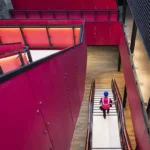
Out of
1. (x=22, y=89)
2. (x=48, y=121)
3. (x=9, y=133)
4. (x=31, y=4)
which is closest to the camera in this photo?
(x=9, y=133)

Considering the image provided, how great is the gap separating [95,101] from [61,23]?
4398mm

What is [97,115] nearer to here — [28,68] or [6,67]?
[6,67]

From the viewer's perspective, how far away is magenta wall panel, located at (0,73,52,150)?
6.74 feet

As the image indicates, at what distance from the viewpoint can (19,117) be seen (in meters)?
2.36

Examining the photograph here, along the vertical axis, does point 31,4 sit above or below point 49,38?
above

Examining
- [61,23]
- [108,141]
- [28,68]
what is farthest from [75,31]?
[28,68]

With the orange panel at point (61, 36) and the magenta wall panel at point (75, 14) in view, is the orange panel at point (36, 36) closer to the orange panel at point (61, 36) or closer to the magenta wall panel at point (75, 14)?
the orange panel at point (61, 36)

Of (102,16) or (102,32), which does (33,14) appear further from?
(102,32)

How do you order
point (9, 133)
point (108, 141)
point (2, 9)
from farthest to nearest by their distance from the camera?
point (2, 9), point (108, 141), point (9, 133)

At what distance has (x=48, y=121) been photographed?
3.45 metres

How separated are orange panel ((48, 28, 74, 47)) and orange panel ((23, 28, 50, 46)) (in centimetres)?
35

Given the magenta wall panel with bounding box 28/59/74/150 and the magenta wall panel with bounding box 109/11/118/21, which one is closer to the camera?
the magenta wall panel with bounding box 28/59/74/150

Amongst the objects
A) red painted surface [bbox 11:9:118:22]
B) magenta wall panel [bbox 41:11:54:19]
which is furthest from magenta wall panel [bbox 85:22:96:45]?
magenta wall panel [bbox 41:11:54:19]

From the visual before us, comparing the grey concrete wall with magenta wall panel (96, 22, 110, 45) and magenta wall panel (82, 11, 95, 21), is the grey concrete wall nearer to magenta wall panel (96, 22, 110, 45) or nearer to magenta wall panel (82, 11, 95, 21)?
magenta wall panel (82, 11, 95, 21)
